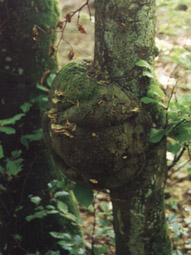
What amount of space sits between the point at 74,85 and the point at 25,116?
3.23ft

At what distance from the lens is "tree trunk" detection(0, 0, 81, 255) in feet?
8.04

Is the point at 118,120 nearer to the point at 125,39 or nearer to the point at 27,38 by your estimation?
the point at 125,39

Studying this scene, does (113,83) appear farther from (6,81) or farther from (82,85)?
(6,81)

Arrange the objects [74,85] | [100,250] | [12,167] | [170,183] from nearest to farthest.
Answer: [74,85]
[100,250]
[12,167]
[170,183]

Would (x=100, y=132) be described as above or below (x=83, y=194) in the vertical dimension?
above

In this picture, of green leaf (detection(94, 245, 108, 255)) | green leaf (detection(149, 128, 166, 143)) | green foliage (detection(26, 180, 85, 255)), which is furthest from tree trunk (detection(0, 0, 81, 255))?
green leaf (detection(149, 128, 166, 143))

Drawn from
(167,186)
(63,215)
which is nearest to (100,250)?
(63,215)

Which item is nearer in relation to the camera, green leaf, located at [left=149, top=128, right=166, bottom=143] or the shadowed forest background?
green leaf, located at [left=149, top=128, right=166, bottom=143]

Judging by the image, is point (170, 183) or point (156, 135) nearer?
point (156, 135)

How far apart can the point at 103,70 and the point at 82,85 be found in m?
0.17

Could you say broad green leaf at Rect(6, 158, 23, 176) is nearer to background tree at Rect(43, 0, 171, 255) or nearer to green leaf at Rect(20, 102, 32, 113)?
green leaf at Rect(20, 102, 32, 113)

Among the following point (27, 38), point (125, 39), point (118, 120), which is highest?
point (27, 38)

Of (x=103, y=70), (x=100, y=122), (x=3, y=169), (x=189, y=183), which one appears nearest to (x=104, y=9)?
(x=103, y=70)

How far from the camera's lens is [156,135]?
164 cm
